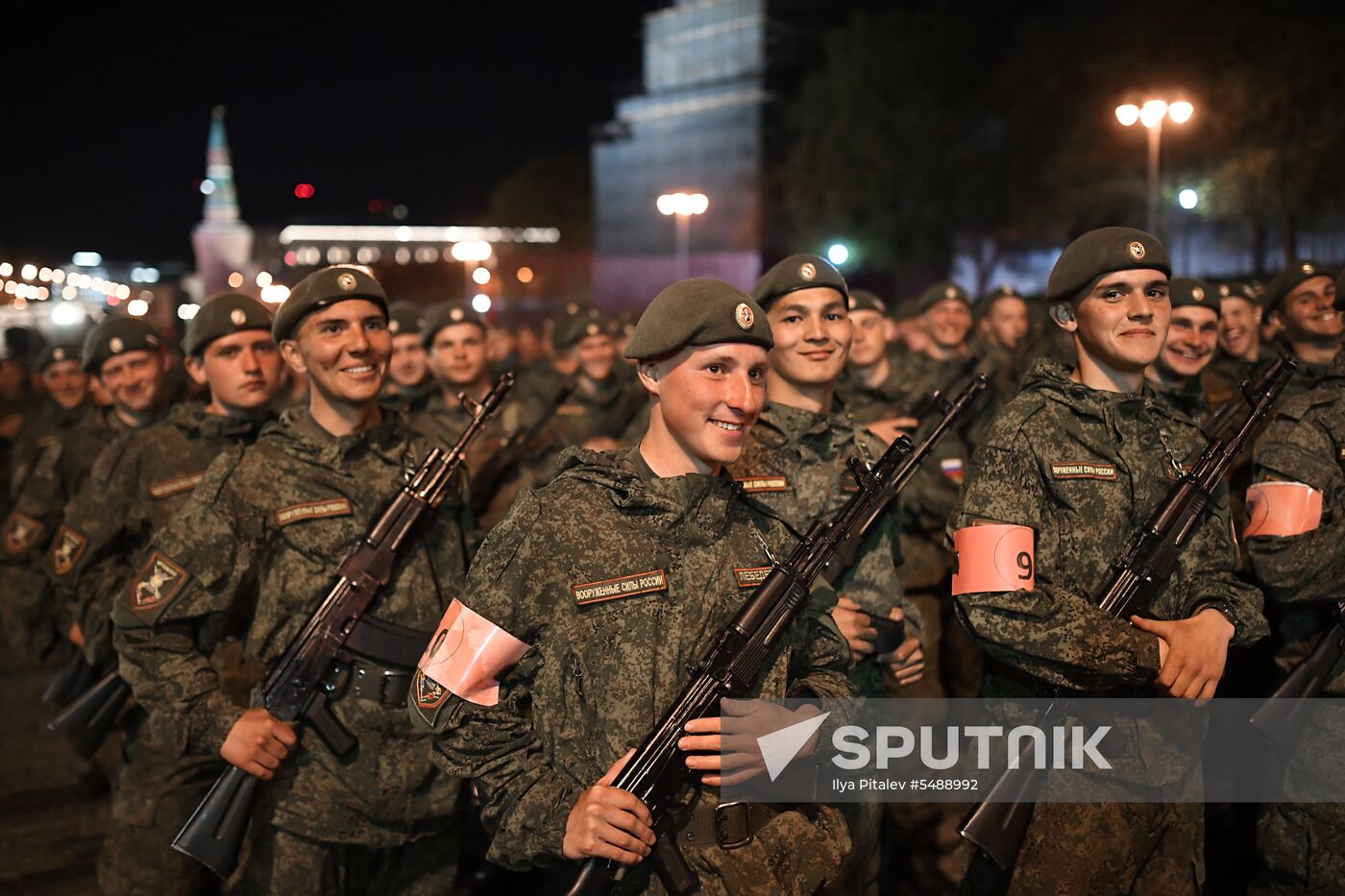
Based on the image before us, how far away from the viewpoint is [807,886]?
3062 mm

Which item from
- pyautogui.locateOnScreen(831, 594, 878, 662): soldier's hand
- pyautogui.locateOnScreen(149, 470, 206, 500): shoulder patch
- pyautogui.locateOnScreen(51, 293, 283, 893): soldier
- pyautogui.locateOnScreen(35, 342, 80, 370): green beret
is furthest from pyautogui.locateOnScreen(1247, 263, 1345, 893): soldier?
pyautogui.locateOnScreen(35, 342, 80, 370): green beret

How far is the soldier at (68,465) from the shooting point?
6391 mm

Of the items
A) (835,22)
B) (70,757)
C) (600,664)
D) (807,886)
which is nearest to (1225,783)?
(807,886)

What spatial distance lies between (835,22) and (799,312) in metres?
63.6

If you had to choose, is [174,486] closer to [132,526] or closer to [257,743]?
[132,526]

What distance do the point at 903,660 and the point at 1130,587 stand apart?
1.09m

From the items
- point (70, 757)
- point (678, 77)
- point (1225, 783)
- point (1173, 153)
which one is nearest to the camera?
point (1225, 783)

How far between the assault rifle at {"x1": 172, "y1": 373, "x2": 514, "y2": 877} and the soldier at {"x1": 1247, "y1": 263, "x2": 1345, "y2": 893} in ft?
9.78

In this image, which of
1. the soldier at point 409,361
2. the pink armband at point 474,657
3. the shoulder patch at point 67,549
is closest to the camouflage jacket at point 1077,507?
the pink armband at point 474,657

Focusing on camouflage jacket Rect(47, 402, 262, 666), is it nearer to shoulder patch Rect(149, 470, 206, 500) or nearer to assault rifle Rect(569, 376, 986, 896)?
shoulder patch Rect(149, 470, 206, 500)

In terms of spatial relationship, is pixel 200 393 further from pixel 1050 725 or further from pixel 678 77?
pixel 678 77

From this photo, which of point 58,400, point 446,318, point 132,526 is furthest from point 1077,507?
point 58,400

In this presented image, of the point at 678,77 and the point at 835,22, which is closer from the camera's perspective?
the point at 835,22

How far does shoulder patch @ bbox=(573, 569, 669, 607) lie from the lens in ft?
9.90
